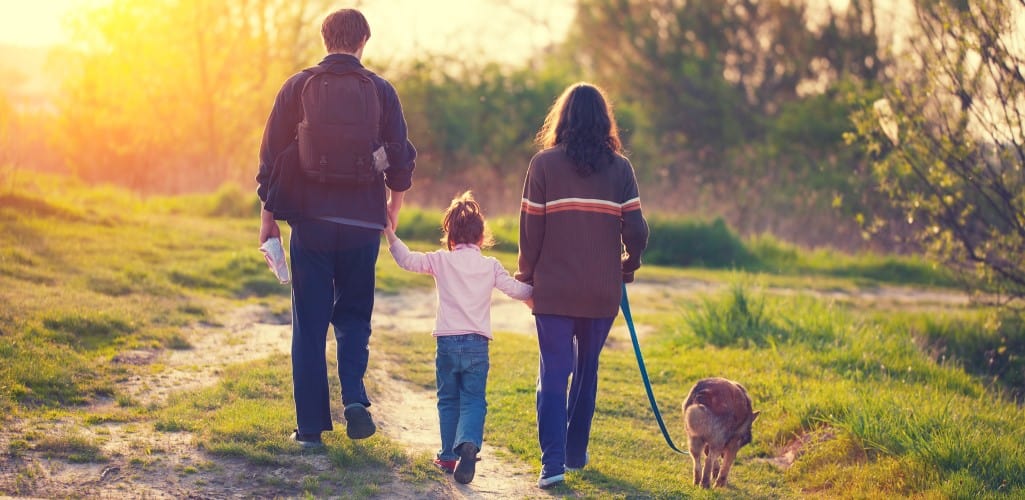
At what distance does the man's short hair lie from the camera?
17.0 feet

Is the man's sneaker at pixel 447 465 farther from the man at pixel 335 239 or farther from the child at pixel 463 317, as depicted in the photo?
the man at pixel 335 239

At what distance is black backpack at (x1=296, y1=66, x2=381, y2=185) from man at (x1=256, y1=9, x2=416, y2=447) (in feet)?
0.20

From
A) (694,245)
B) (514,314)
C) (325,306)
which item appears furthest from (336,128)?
(694,245)

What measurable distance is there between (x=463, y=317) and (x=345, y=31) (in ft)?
5.11

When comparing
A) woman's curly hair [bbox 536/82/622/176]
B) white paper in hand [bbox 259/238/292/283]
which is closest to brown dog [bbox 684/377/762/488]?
woman's curly hair [bbox 536/82/622/176]

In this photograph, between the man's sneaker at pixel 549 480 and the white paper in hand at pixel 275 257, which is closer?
the white paper in hand at pixel 275 257

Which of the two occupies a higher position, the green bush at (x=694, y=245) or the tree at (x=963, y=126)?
the tree at (x=963, y=126)

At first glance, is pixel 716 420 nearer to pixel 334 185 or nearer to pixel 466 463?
pixel 466 463

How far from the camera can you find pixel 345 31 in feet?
17.0

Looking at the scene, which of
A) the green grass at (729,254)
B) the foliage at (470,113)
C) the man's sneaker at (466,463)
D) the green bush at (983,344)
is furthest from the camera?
the foliage at (470,113)

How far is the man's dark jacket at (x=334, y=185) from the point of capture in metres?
5.18

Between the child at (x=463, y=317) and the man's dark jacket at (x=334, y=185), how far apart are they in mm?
225

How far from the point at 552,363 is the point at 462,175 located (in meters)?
18.2

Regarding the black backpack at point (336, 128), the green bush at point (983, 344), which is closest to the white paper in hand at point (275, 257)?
the black backpack at point (336, 128)
